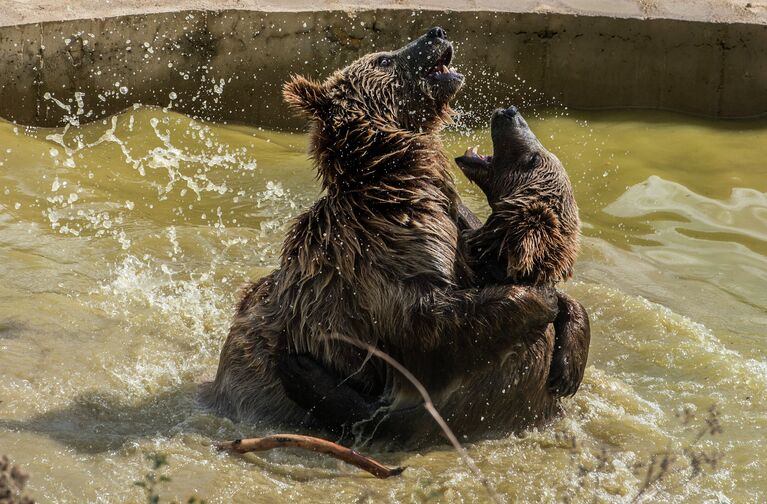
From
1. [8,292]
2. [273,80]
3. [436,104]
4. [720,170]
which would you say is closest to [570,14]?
[720,170]

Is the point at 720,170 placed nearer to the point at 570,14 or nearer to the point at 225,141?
the point at 570,14

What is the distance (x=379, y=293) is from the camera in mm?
5051

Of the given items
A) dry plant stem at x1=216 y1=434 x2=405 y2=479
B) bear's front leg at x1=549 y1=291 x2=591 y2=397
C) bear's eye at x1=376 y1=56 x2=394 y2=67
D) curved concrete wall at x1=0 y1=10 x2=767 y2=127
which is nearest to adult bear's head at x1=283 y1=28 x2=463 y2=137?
bear's eye at x1=376 y1=56 x2=394 y2=67

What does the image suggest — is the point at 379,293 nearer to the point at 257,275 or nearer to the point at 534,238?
the point at 534,238

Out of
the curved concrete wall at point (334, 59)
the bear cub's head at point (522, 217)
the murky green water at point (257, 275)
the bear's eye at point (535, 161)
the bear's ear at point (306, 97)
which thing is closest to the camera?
the murky green water at point (257, 275)

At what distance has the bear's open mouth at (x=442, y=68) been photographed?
18.7ft

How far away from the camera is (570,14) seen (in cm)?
1027

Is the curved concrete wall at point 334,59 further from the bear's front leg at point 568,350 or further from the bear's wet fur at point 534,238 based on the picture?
the bear's front leg at point 568,350

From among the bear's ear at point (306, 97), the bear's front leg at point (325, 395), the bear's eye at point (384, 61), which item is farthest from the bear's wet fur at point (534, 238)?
the bear's ear at point (306, 97)

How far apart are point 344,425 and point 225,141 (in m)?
4.94

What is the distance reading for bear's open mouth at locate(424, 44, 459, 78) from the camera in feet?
18.7

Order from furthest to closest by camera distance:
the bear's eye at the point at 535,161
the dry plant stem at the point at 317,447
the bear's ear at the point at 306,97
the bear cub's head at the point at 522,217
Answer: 1. the bear's eye at the point at 535,161
2. the bear's ear at the point at 306,97
3. the bear cub's head at the point at 522,217
4. the dry plant stem at the point at 317,447

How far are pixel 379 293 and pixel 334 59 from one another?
5.48 m

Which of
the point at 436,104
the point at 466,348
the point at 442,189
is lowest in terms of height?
the point at 466,348
